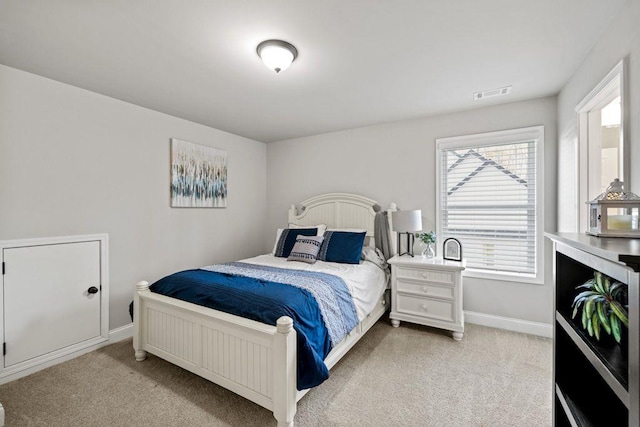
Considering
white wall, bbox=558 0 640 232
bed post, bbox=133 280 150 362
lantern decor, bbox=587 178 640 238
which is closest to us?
lantern decor, bbox=587 178 640 238

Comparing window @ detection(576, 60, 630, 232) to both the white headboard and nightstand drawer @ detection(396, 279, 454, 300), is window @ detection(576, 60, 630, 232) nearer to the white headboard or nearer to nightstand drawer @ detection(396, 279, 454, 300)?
nightstand drawer @ detection(396, 279, 454, 300)

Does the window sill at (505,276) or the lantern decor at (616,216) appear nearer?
the lantern decor at (616,216)

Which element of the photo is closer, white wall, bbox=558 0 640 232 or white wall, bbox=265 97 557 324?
white wall, bbox=558 0 640 232

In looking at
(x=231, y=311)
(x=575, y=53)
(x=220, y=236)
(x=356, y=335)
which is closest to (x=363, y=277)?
(x=356, y=335)

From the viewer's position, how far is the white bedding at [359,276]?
2.70 meters

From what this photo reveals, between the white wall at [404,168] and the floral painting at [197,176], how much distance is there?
980 millimetres

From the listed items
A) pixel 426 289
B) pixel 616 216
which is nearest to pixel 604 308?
pixel 616 216

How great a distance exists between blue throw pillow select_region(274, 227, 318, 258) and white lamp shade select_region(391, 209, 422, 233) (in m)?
1.05

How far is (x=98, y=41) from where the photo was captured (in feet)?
A: 6.40

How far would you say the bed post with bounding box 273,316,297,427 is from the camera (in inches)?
66.2

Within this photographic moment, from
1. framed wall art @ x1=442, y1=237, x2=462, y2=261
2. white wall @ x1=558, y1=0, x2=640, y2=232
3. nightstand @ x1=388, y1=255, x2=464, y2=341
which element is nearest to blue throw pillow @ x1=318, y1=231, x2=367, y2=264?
nightstand @ x1=388, y1=255, x2=464, y2=341

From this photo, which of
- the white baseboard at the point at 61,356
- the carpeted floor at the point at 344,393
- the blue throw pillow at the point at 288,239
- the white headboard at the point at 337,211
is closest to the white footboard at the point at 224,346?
the carpeted floor at the point at 344,393

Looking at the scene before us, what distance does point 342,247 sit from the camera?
336 cm

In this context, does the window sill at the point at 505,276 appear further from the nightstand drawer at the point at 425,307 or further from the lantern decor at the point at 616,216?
the lantern decor at the point at 616,216
